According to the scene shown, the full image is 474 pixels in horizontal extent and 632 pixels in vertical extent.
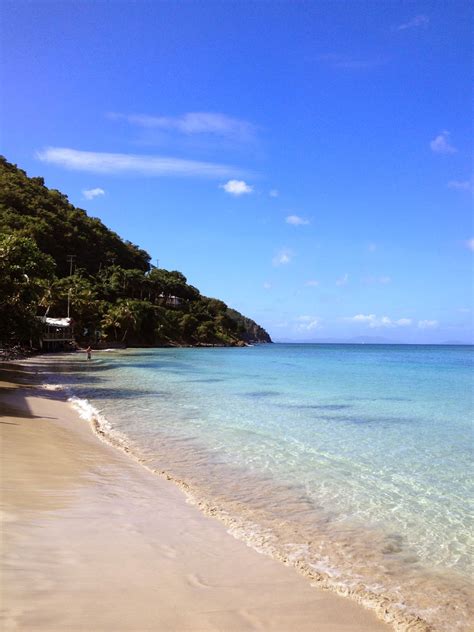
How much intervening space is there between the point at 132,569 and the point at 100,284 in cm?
8279

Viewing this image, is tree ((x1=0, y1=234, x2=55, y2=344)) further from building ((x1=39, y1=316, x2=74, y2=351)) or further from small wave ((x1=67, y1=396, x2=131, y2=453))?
building ((x1=39, y1=316, x2=74, y2=351))

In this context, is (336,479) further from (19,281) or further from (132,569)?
(19,281)

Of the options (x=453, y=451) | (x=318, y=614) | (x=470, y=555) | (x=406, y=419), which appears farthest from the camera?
(x=406, y=419)

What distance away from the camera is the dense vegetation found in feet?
221

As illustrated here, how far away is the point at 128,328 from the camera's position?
246 feet

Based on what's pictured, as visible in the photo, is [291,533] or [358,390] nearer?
[291,533]

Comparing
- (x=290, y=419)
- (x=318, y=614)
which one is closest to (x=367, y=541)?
(x=318, y=614)

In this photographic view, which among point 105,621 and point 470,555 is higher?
point 105,621

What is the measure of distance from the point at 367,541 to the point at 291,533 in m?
0.84

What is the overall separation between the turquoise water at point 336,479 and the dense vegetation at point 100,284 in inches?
1363

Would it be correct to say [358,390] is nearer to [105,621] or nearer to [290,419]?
[290,419]

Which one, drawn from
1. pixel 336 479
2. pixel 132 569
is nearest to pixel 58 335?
pixel 336 479

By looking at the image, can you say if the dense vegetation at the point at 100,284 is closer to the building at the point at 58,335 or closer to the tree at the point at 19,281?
the building at the point at 58,335

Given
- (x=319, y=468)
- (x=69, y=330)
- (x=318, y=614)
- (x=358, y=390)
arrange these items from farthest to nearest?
(x=69, y=330), (x=358, y=390), (x=319, y=468), (x=318, y=614)
